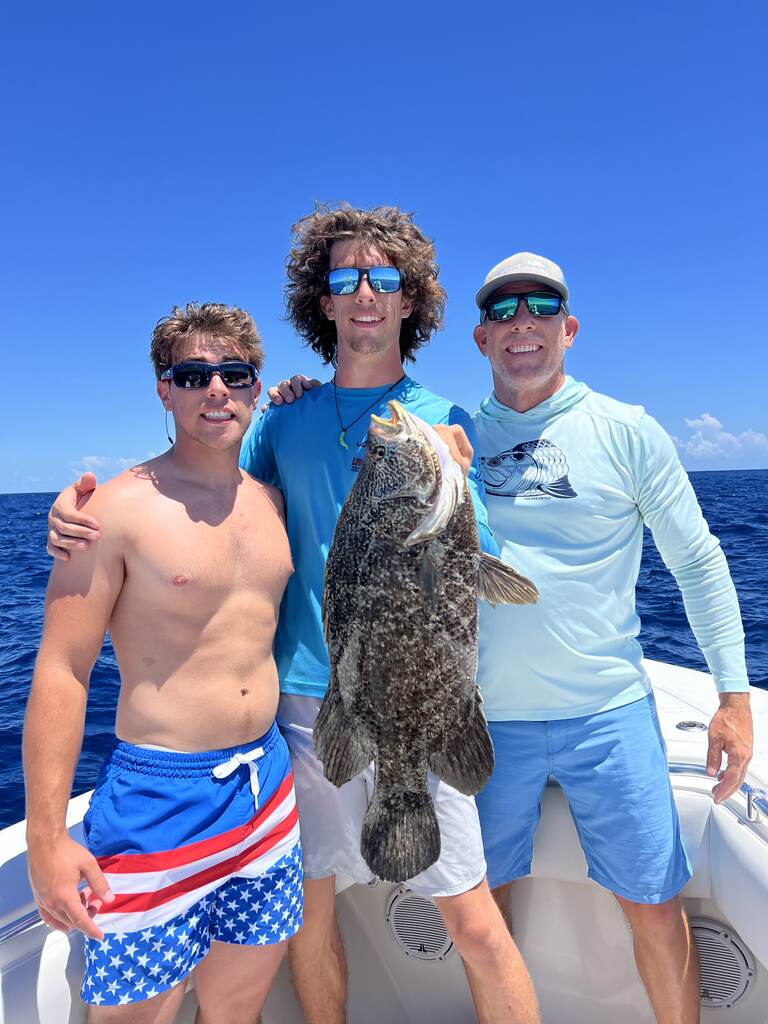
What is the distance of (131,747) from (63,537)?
90cm

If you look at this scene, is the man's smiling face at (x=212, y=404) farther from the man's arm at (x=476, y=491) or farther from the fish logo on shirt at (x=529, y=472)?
the fish logo on shirt at (x=529, y=472)

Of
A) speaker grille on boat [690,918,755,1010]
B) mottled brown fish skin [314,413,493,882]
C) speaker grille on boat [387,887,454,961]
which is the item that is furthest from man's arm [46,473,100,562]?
speaker grille on boat [690,918,755,1010]

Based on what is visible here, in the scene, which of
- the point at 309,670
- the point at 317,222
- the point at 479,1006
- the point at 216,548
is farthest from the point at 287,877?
the point at 317,222

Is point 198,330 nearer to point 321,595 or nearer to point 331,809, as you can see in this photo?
point 321,595

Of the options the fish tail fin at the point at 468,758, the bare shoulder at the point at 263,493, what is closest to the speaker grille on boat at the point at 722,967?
the fish tail fin at the point at 468,758

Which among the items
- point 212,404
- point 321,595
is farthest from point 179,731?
point 212,404

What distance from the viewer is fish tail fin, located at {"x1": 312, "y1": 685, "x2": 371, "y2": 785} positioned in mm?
2848

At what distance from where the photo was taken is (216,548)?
298 centimetres

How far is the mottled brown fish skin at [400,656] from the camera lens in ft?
8.89

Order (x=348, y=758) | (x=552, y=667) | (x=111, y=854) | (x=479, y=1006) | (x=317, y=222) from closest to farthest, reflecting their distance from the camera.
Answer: (x=111, y=854) → (x=348, y=758) → (x=479, y=1006) → (x=552, y=667) → (x=317, y=222)

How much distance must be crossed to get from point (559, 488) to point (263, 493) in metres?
1.52

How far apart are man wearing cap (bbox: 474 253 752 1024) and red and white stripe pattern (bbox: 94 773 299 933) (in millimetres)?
1180

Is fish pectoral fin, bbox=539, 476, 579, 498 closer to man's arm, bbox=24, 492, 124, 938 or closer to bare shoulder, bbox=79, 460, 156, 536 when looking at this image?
bare shoulder, bbox=79, 460, 156, 536

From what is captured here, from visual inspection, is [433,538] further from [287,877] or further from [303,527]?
[287,877]
